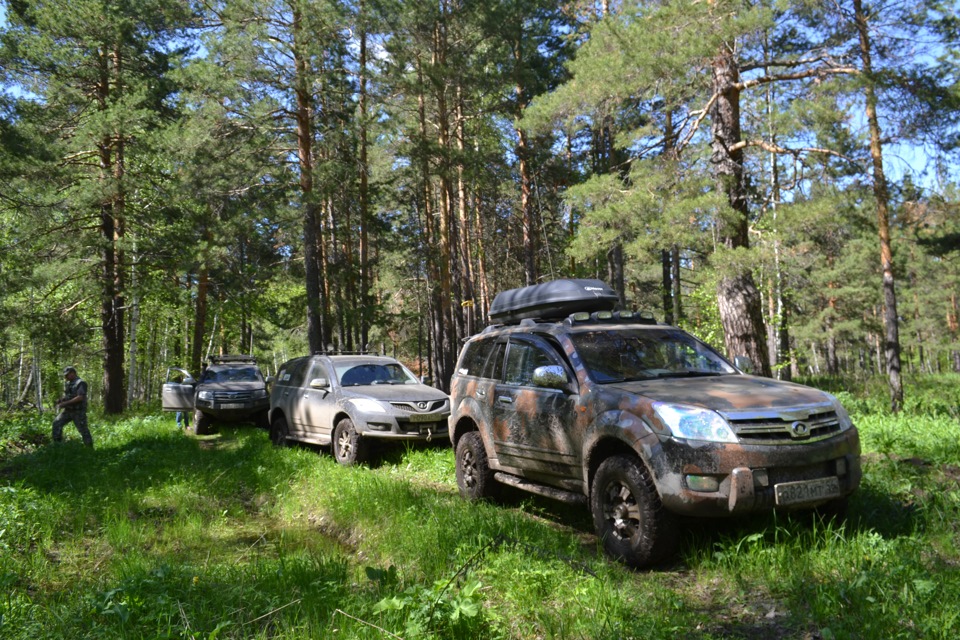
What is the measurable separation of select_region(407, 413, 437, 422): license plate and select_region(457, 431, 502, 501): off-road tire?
2.12 metres

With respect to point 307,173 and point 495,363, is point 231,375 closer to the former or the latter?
point 307,173

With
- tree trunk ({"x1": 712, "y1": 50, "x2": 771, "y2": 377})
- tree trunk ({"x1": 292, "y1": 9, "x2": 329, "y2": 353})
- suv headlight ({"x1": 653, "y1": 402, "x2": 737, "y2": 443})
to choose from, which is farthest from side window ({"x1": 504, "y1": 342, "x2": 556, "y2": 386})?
tree trunk ({"x1": 292, "y1": 9, "x2": 329, "y2": 353})

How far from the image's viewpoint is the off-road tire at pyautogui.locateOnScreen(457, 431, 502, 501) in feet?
22.7

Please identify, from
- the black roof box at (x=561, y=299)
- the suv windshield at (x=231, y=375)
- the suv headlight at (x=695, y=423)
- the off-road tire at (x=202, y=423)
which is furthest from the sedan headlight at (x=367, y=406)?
the suv windshield at (x=231, y=375)

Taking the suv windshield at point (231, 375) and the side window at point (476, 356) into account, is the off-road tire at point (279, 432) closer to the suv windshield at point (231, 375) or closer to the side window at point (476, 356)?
the side window at point (476, 356)

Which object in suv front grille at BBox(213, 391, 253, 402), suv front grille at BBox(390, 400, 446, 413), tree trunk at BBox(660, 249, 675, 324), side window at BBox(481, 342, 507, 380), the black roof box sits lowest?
suv front grille at BBox(213, 391, 253, 402)

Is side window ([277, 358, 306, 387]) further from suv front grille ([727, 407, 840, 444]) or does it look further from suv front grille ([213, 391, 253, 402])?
suv front grille ([727, 407, 840, 444])

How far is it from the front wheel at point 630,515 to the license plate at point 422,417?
Answer: 4.70 m

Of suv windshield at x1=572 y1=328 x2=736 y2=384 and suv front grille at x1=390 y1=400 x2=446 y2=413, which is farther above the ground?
suv windshield at x1=572 y1=328 x2=736 y2=384

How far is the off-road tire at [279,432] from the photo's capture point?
1181 cm

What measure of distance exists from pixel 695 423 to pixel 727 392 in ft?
1.75

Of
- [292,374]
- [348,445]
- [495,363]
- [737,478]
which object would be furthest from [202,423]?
[737,478]

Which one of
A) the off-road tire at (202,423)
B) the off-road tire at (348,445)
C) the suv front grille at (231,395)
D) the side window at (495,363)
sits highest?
the side window at (495,363)

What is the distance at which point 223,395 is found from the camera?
51.4ft
